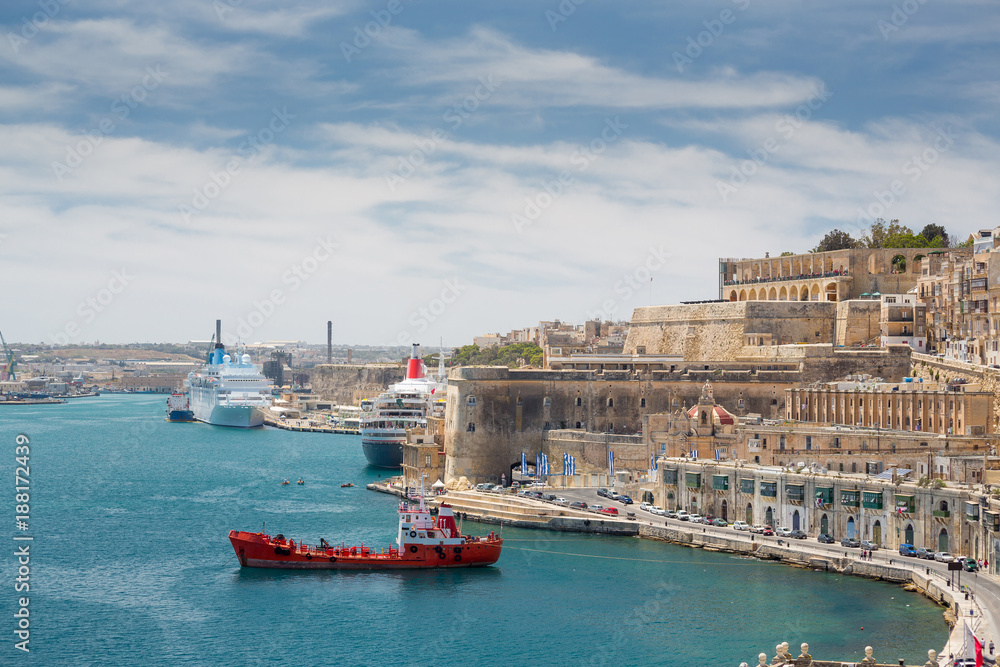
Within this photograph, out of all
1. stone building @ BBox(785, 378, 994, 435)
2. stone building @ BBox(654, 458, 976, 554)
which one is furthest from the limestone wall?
stone building @ BBox(654, 458, 976, 554)

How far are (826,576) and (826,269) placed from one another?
114ft

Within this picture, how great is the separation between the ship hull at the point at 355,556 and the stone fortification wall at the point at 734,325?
29.0 m

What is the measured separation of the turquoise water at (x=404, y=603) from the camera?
3434cm

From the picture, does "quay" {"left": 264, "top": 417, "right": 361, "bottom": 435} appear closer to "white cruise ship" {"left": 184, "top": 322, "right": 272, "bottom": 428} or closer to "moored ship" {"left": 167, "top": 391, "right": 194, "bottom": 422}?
"white cruise ship" {"left": 184, "top": 322, "right": 272, "bottom": 428}

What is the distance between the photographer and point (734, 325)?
7094 cm

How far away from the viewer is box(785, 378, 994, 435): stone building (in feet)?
166

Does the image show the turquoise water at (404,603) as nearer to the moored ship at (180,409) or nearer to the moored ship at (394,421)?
the moored ship at (394,421)

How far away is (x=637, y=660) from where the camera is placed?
3353 centimetres

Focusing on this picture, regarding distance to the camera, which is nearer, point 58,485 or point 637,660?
point 637,660

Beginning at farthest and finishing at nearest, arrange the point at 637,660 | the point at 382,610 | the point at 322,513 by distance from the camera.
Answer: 1. the point at 322,513
2. the point at 382,610
3. the point at 637,660

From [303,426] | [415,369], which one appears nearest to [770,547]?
[415,369]

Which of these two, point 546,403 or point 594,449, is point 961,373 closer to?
point 594,449

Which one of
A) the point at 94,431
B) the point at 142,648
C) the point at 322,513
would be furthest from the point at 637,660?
the point at 94,431

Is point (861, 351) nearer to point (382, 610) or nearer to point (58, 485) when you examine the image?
point (382, 610)
